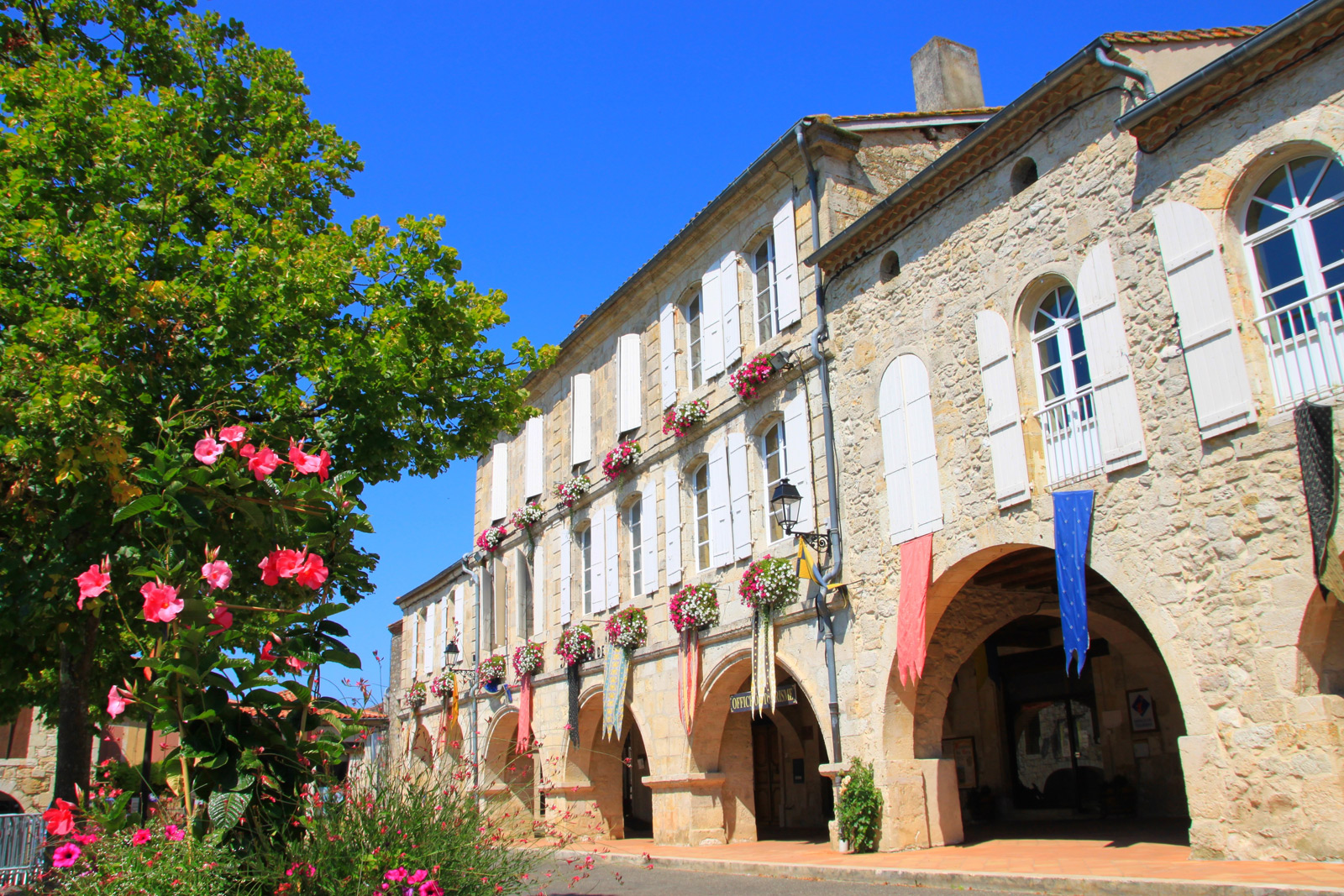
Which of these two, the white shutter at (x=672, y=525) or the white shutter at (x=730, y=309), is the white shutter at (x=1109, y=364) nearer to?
the white shutter at (x=730, y=309)

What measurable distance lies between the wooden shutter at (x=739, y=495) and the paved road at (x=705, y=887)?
3.89m

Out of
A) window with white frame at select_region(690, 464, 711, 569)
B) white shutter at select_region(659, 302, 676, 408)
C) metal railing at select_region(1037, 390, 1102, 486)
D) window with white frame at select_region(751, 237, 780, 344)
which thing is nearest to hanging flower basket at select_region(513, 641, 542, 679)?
window with white frame at select_region(690, 464, 711, 569)

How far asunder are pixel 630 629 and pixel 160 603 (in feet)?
36.9

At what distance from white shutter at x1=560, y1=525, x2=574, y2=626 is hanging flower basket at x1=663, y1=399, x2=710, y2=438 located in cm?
410

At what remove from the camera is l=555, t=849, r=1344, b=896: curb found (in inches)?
230

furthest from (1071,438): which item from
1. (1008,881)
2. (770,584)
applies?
(770,584)

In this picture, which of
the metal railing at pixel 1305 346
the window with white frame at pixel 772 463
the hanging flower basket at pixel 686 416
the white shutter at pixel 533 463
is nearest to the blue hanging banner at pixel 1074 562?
the metal railing at pixel 1305 346

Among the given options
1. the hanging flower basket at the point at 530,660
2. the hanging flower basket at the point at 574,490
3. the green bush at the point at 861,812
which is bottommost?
the green bush at the point at 861,812

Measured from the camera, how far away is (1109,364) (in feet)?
27.6

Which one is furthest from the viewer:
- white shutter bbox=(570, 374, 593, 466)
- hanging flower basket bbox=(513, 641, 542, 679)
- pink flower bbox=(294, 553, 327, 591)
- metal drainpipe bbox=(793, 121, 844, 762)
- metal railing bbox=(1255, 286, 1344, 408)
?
hanging flower basket bbox=(513, 641, 542, 679)

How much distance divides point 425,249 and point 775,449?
5.55 m

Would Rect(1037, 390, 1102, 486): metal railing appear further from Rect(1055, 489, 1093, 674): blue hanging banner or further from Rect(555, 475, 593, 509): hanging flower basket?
Rect(555, 475, 593, 509): hanging flower basket

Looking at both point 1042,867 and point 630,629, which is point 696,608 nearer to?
point 630,629

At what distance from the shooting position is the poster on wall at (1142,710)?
13070mm
